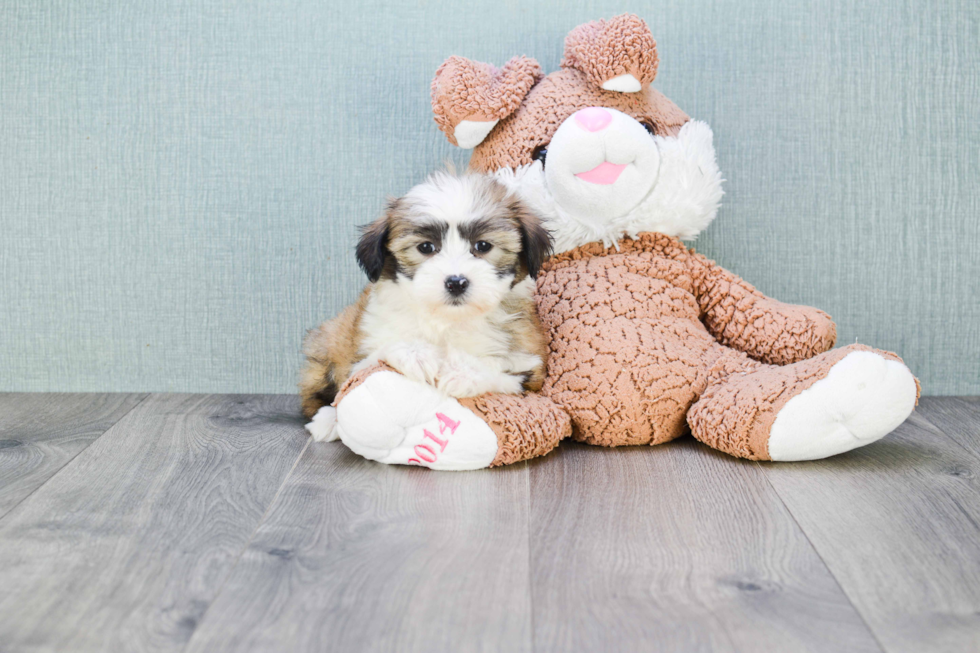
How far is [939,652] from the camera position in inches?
37.5

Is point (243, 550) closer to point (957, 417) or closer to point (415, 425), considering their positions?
point (415, 425)

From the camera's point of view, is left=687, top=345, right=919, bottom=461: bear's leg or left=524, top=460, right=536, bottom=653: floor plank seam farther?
left=687, top=345, right=919, bottom=461: bear's leg

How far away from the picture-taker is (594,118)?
175 cm

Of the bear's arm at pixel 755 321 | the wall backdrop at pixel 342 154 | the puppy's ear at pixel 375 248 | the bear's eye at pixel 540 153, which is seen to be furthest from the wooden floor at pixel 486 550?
the bear's eye at pixel 540 153

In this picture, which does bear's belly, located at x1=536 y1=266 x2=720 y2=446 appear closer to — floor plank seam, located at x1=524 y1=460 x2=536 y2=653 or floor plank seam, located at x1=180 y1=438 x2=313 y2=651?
floor plank seam, located at x1=524 y1=460 x2=536 y2=653

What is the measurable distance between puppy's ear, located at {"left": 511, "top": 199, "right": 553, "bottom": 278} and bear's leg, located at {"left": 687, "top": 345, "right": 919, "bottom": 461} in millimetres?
499

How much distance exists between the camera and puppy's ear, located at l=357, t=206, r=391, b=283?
1.62 metres

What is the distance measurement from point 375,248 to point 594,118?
1.87 feet

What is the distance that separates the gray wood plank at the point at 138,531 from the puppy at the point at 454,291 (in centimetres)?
32

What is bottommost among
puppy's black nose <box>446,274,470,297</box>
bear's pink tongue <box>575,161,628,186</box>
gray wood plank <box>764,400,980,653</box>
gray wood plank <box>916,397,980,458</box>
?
gray wood plank <box>916,397,980,458</box>

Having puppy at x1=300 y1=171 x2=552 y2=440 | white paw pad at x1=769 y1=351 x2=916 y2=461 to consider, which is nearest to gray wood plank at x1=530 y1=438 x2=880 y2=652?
white paw pad at x1=769 y1=351 x2=916 y2=461

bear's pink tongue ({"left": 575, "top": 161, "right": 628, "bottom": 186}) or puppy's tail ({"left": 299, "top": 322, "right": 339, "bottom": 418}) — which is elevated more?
bear's pink tongue ({"left": 575, "top": 161, "right": 628, "bottom": 186})

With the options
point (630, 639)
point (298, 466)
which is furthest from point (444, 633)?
point (298, 466)

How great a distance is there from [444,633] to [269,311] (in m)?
1.48
